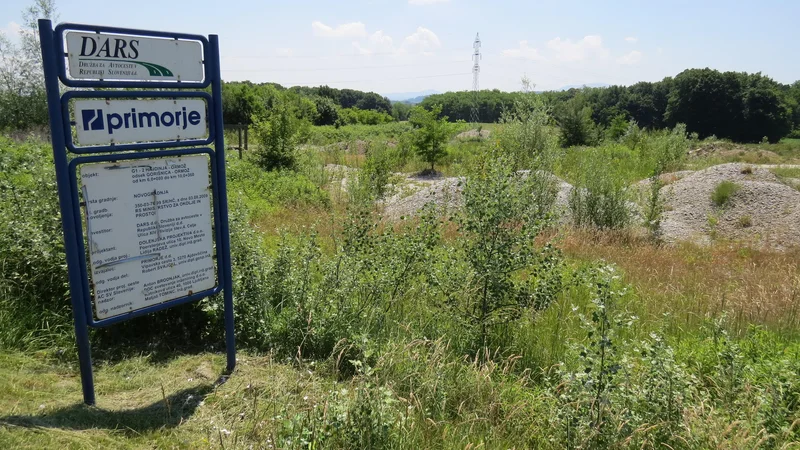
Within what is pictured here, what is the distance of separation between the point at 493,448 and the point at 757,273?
25.7ft

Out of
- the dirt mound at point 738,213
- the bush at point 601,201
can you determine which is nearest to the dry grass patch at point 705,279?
the bush at point 601,201

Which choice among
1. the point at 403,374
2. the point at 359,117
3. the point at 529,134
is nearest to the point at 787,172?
the point at 529,134

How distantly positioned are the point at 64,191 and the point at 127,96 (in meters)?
0.68

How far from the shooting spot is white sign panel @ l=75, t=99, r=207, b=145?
292cm

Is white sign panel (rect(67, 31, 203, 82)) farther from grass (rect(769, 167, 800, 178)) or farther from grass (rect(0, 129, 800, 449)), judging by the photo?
grass (rect(769, 167, 800, 178))

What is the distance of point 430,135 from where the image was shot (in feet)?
75.5

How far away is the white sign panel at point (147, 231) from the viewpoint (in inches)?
119

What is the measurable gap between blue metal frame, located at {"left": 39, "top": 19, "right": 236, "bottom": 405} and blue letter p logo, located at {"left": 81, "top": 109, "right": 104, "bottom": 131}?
82 millimetres

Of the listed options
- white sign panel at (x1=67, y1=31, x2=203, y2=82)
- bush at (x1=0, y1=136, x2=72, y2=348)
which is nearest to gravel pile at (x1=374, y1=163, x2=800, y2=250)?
bush at (x1=0, y1=136, x2=72, y2=348)

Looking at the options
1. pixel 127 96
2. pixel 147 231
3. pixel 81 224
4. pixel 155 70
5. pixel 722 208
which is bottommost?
pixel 722 208

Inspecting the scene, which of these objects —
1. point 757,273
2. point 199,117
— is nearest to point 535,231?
point 199,117

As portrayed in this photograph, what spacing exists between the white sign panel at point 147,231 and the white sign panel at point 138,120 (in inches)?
6.2

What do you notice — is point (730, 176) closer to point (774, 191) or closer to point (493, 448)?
point (774, 191)

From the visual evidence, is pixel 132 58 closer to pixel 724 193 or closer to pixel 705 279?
pixel 705 279
